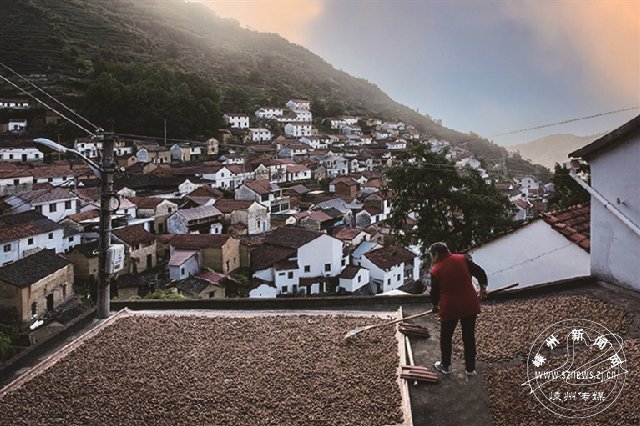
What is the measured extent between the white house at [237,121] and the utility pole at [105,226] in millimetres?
59435

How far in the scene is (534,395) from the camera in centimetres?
358

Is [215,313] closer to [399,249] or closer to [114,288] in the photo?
[114,288]

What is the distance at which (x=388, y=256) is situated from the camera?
2972 centimetres

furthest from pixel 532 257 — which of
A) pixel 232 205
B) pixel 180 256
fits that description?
pixel 232 205

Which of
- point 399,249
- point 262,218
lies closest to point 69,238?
point 262,218

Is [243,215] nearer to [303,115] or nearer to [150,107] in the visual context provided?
[150,107]

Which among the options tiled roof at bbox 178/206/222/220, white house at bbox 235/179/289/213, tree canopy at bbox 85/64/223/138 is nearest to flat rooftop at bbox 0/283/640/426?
tiled roof at bbox 178/206/222/220

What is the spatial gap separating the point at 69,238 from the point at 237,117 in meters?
40.6

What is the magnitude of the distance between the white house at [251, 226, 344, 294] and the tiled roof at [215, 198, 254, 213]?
21.2 feet

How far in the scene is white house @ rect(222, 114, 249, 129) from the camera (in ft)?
213

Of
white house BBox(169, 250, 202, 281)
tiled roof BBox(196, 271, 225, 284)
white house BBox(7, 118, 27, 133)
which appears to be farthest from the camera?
white house BBox(7, 118, 27, 133)

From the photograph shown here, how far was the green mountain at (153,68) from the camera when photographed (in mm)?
58156

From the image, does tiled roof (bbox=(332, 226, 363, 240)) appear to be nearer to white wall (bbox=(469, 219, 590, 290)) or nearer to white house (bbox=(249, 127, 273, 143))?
white wall (bbox=(469, 219, 590, 290))

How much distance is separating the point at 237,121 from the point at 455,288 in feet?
212
